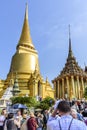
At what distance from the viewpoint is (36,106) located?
114 feet

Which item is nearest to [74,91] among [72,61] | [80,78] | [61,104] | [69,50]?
[80,78]

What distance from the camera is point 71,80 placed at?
205ft

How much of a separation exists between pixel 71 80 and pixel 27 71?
13231 millimetres

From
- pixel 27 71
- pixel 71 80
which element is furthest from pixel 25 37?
pixel 71 80

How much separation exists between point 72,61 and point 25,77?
1759 centimetres

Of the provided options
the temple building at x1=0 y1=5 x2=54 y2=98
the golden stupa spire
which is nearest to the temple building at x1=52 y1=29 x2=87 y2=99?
the temple building at x1=0 y1=5 x2=54 y2=98

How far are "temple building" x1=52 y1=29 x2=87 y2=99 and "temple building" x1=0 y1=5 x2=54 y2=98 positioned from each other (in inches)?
360

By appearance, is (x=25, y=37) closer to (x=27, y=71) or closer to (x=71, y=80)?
(x=27, y=71)

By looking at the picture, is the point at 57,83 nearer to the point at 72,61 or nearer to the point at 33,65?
the point at 72,61

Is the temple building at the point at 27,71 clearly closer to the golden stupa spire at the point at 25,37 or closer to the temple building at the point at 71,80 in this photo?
the golden stupa spire at the point at 25,37

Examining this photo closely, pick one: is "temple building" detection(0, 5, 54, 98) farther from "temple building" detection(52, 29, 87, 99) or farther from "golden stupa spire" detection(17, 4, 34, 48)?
"temple building" detection(52, 29, 87, 99)

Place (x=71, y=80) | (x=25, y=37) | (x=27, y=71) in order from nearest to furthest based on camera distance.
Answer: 1. (x=27, y=71)
2. (x=25, y=37)
3. (x=71, y=80)

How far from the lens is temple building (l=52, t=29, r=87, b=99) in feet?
204

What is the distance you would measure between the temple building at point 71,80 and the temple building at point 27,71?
9.14 metres
